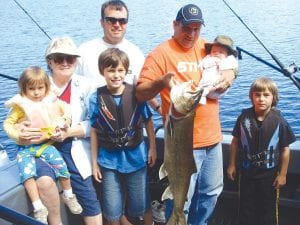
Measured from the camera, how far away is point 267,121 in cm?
370

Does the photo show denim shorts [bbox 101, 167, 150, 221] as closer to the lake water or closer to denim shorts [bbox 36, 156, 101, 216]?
denim shorts [bbox 36, 156, 101, 216]

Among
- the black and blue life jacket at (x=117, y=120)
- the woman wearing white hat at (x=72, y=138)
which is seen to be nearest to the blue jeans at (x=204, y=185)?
the black and blue life jacket at (x=117, y=120)

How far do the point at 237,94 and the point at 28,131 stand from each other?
34.9 ft

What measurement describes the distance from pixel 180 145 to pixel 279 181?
1.17 m

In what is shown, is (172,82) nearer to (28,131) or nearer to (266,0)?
(28,131)

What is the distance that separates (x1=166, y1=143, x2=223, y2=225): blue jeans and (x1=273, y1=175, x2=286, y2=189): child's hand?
50 centimetres

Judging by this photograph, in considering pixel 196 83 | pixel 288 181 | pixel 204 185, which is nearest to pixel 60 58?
pixel 196 83

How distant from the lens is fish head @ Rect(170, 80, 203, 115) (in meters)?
2.76

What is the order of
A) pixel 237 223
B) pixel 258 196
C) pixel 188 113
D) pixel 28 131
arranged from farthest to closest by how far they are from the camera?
pixel 237 223 < pixel 258 196 < pixel 28 131 < pixel 188 113

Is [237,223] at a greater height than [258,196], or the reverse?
[258,196]

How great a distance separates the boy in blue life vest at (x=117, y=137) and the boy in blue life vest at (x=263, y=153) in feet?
3.01

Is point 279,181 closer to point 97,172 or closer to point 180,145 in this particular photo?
point 180,145

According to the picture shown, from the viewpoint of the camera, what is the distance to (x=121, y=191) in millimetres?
3684

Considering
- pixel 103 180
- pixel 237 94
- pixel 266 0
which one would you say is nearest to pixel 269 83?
pixel 103 180
